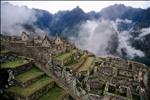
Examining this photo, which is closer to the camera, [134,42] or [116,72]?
[116,72]

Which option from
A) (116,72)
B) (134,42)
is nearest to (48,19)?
(134,42)

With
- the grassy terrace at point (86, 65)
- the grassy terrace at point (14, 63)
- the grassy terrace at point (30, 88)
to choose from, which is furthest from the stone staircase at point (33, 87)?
the grassy terrace at point (86, 65)

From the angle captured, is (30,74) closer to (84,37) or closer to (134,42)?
(134,42)

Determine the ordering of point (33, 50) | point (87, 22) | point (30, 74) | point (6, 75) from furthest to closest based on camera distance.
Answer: point (87, 22), point (33, 50), point (30, 74), point (6, 75)

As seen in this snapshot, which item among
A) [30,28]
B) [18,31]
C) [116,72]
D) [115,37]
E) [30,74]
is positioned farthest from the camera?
[30,28]

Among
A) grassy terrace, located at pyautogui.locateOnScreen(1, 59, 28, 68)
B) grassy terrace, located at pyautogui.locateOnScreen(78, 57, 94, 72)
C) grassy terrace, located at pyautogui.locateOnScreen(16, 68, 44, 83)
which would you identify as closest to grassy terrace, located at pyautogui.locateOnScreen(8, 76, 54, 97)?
grassy terrace, located at pyautogui.locateOnScreen(16, 68, 44, 83)

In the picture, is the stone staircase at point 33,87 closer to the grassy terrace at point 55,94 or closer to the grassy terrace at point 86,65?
the grassy terrace at point 55,94

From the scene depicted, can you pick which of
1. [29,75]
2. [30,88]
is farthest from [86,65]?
[30,88]

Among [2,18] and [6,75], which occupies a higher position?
[2,18]
